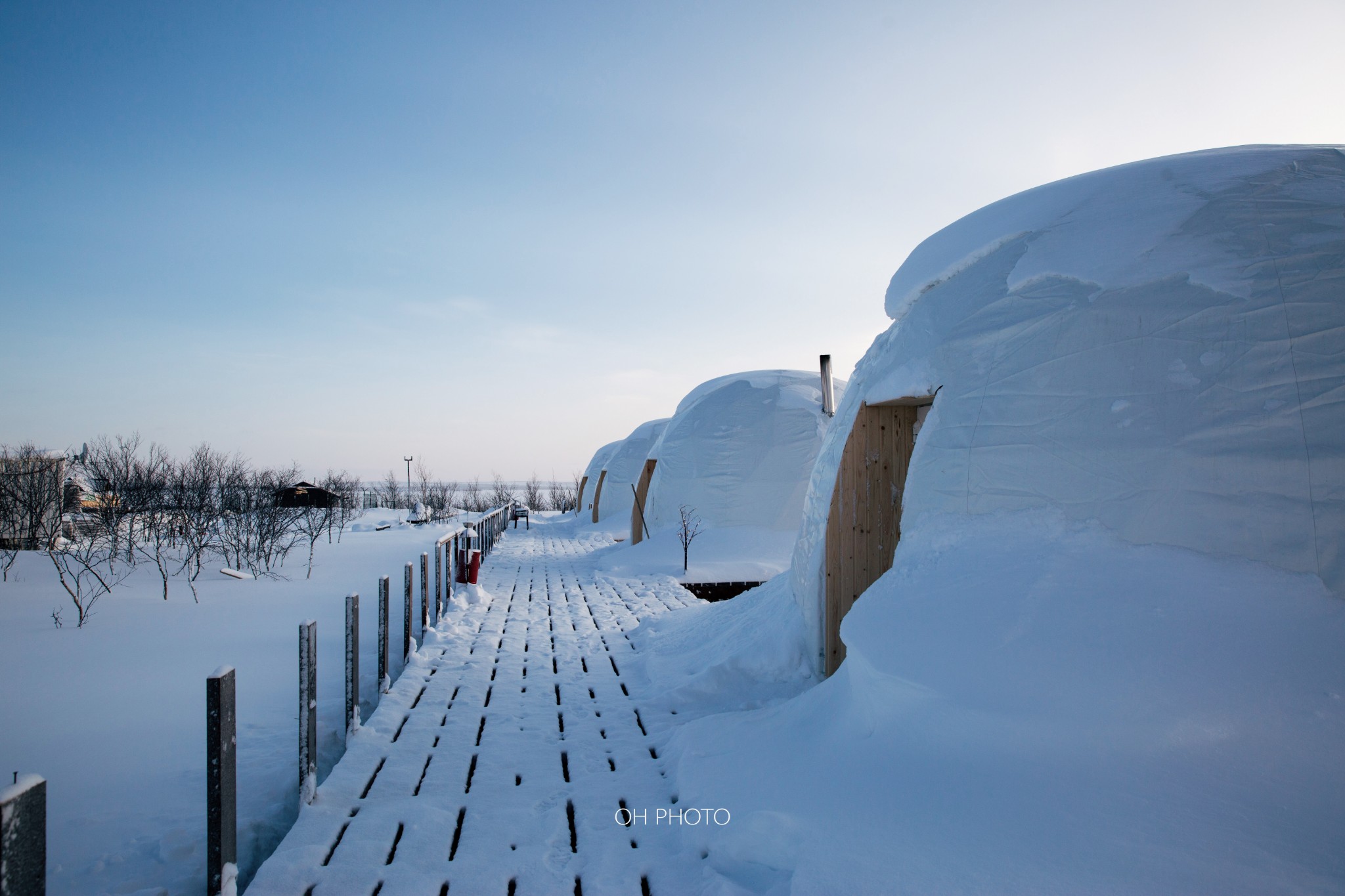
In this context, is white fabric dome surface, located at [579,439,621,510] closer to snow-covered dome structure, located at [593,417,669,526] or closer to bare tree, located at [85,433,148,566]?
snow-covered dome structure, located at [593,417,669,526]

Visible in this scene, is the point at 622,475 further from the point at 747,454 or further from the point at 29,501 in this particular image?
the point at 29,501

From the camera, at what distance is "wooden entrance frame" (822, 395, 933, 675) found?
5473mm

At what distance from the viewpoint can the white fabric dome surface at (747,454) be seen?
43.1 ft

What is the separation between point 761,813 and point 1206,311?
3.52 m

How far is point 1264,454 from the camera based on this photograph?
316cm

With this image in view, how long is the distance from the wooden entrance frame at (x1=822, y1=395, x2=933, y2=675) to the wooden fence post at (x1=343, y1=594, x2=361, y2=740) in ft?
11.9

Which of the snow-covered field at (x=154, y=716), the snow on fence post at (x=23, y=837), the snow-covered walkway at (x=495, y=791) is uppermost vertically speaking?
the snow on fence post at (x=23, y=837)

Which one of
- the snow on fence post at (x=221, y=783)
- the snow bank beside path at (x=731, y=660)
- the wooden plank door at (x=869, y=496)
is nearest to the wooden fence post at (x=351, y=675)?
the snow on fence post at (x=221, y=783)

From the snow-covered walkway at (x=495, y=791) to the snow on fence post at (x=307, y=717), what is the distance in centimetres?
13

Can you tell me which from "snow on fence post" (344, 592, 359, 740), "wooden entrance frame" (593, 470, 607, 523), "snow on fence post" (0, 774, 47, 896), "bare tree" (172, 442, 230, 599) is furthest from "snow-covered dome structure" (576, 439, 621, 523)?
"snow on fence post" (0, 774, 47, 896)

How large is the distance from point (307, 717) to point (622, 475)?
858 inches

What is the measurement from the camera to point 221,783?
254 cm

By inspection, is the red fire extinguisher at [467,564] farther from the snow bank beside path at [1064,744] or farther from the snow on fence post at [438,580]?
the snow bank beside path at [1064,744]

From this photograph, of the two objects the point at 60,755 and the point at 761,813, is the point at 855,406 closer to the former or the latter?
the point at 761,813
